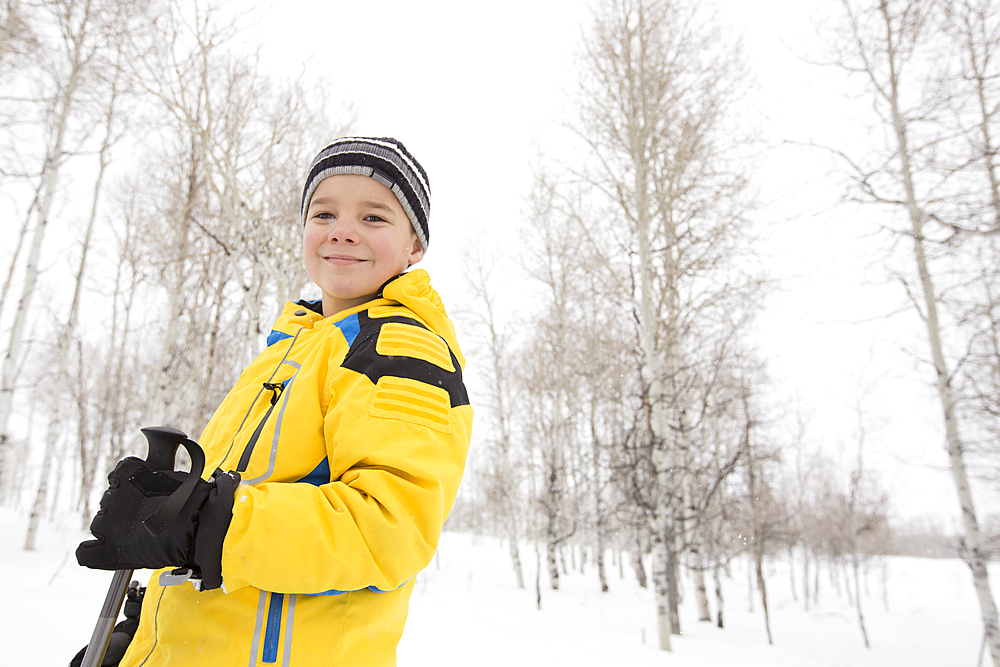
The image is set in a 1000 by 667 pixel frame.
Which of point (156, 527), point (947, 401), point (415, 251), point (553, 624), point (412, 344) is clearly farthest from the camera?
point (553, 624)

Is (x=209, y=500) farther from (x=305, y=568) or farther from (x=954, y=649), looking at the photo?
(x=954, y=649)

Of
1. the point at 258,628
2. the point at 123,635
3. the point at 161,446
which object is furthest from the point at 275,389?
the point at 123,635

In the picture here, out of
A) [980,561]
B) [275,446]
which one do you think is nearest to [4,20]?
[275,446]

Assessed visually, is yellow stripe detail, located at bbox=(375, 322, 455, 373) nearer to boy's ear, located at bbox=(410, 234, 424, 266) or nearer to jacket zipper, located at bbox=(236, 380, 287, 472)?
jacket zipper, located at bbox=(236, 380, 287, 472)

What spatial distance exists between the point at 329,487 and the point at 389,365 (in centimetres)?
24

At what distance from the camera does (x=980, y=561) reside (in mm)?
7297

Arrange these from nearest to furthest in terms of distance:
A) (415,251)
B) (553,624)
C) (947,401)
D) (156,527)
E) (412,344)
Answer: (156,527) < (412,344) < (415,251) < (947,401) < (553,624)

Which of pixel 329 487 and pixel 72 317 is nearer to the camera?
pixel 329 487

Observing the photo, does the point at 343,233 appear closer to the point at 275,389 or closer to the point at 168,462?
the point at 275,389

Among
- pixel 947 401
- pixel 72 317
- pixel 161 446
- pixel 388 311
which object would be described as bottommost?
pixel 161 446

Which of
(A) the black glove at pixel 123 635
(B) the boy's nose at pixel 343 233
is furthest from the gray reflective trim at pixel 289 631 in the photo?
(B) the boy's nose at pixel 343 233

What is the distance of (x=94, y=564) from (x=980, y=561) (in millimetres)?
10752

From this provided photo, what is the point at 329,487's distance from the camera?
0.76 metres

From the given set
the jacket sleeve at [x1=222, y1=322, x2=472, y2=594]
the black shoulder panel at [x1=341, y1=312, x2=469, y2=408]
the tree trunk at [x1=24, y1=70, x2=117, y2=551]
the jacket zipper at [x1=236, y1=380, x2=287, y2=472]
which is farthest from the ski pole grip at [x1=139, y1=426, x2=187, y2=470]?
the tree trunk at [x1=24, y1=70, x2=117, y2=551]
